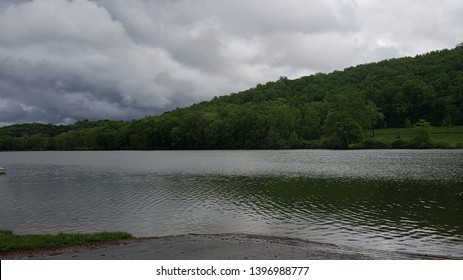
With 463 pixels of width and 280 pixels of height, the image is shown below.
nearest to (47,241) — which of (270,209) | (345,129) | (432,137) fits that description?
(270,209)

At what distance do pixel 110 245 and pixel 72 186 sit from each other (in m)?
36.9

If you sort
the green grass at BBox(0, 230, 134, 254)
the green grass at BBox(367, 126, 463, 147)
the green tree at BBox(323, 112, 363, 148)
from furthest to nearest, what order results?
the green tree at BBox(323, 112, 363, 148) < the green grass at BBox(367, 126, 463, 147) < the green grass at BBox(0, 230, 134, 254)

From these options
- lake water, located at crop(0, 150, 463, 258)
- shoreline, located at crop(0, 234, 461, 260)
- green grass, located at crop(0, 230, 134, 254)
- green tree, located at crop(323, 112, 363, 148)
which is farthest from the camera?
green tree, located at crop(323, 112, 363, 148)

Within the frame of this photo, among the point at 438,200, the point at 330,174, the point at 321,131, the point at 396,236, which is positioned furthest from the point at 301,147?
the point at 396,236

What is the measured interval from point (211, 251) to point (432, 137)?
153453mm

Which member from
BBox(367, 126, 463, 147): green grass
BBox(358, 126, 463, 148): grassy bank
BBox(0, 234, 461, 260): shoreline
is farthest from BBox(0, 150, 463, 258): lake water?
BBox(367, 126, 463, 147): green grass

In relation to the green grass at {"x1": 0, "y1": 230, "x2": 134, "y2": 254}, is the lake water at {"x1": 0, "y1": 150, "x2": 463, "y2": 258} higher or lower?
lower

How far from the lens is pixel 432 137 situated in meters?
152

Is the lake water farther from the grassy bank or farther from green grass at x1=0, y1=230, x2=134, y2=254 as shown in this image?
the grassy bank

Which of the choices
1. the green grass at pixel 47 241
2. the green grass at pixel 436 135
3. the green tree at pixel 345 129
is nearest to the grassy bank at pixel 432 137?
the green grass at pixel 436 135

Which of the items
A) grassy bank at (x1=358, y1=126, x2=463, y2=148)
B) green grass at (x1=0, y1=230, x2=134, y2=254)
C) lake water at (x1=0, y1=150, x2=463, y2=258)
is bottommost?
lake water at (x1=0, y1=150, x2=463, y2=258)

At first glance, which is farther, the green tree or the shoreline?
the green tree

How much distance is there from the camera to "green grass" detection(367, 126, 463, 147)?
465 ft

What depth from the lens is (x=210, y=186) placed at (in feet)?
168
